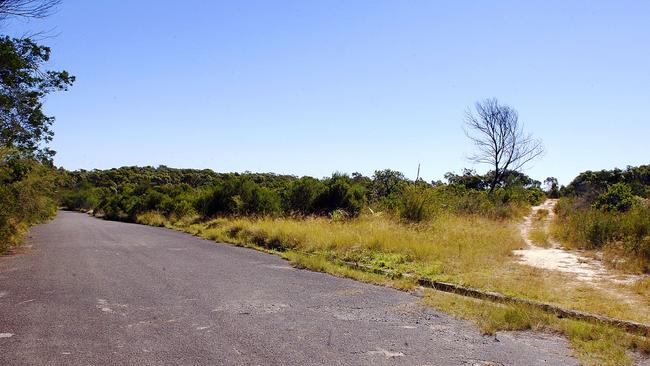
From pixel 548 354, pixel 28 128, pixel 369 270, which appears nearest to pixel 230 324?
pixel 548 354

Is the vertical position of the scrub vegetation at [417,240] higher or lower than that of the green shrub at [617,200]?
lower

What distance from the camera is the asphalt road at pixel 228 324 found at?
519 centimetres

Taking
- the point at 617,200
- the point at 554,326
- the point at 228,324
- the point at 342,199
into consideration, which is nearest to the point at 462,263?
the point at 554,326

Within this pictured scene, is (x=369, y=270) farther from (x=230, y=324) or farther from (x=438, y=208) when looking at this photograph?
(x=438, y=208)

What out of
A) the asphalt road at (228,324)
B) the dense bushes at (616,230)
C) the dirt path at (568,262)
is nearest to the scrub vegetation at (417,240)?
the dirt path at (568,262)

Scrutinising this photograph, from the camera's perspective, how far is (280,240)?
54.2ft

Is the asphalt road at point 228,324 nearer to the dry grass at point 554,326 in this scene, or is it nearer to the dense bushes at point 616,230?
the dry grass at point 554,326

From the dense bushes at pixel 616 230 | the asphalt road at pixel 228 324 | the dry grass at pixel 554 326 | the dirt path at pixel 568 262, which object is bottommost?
the asphalt road at pixel 228 324

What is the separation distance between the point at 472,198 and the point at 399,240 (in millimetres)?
14191

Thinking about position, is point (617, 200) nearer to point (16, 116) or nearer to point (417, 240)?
point (417, 240)

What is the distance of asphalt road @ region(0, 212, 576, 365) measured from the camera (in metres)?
5.19

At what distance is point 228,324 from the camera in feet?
21.1

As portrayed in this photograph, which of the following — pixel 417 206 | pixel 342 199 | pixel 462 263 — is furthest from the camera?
pixel 342 199

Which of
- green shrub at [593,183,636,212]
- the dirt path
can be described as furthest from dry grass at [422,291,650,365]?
green shrub at [593,183,636,212]
